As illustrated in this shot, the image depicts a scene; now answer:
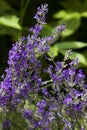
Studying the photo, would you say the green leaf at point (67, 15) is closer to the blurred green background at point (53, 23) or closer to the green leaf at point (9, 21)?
the blurred green background at point (53, 23)

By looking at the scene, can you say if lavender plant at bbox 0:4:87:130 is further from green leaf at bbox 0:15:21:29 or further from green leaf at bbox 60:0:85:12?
green leaf at bbox 60:0:85:12

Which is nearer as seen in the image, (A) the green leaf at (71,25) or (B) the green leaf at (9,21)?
(B) the green leaf at (9,21)

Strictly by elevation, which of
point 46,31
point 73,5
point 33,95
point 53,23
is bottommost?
point 33,95

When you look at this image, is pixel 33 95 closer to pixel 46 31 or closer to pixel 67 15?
pixel 46 31

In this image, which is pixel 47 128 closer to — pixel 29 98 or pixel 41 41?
pixel 29 98

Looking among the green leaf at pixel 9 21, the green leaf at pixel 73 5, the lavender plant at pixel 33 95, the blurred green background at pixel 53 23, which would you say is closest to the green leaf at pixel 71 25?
the blurred green background at pixel 53 23

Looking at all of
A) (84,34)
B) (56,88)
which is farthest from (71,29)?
(56,88)

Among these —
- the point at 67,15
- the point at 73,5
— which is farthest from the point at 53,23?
the point at 73,5

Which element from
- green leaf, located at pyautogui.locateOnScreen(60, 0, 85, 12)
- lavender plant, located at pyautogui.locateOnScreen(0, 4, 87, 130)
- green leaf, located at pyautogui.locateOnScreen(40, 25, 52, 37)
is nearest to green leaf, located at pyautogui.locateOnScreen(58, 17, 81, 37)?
green leaf, located at pyautogui.locateOnScreen(40, 25, 52, 37)

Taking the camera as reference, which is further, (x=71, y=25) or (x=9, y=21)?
(x=71, y=25)
